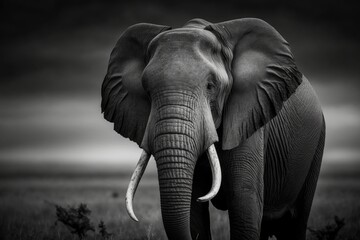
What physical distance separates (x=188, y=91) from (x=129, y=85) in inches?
57.1

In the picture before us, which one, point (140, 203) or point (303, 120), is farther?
point (140, 203)

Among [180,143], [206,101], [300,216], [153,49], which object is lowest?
[300,216]

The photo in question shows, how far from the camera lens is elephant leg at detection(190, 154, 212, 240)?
915 centimetres

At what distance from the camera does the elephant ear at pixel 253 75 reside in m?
8.51

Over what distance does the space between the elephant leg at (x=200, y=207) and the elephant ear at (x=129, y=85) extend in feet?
3.17

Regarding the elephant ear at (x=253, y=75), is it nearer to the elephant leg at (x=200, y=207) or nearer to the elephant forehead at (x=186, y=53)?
the elephant forehead at (x=186, y=53)

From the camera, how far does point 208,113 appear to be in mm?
7859

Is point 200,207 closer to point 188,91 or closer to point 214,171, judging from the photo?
point 214,171

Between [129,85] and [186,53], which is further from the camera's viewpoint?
[129,85]

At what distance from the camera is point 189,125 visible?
297 inches

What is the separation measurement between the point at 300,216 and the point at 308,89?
2099mm

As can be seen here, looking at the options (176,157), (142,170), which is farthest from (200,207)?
(176,157)

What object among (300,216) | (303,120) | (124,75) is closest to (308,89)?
(303,120)

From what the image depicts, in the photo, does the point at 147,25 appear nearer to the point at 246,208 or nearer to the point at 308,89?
the point at 246,208
